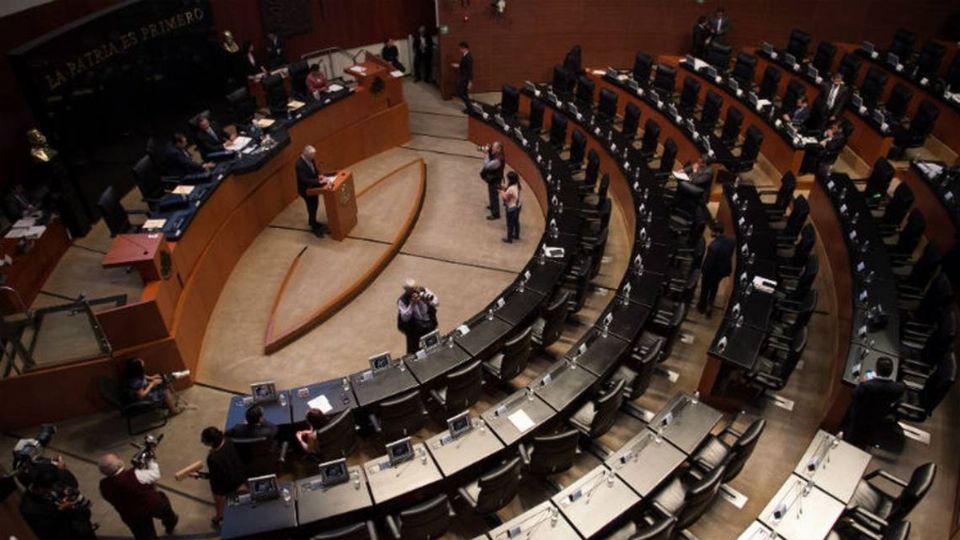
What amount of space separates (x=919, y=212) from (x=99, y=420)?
A: 37.1ft

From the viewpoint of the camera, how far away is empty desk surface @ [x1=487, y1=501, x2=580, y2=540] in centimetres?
555

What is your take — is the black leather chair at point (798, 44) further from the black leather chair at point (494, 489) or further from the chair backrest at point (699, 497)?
the black leather chair at point (494, 489)

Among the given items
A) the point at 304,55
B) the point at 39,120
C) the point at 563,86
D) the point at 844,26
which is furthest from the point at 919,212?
the point at 304,55

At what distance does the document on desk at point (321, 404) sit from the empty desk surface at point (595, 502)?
2.58m

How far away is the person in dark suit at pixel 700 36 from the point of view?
16.2m

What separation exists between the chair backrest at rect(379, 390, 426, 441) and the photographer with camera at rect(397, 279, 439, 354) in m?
1.03

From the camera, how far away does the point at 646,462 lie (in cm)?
619

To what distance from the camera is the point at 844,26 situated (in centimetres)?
1639

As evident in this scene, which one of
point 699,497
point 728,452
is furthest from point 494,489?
point 728,452

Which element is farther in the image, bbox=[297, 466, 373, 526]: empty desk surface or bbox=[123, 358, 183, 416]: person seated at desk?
bbox=[123, 358, 183, 416]: person seated at desk

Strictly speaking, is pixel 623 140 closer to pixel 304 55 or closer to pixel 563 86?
pixel 563 86

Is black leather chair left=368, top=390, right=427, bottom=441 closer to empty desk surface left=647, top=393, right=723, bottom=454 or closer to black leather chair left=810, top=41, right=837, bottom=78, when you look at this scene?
empty desk surface left=647, top=393, right=723, bottom=454

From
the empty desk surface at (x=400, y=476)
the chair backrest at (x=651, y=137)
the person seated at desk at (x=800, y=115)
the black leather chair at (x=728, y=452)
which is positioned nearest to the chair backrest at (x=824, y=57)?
the person seated at desk at (x=800, y=115)

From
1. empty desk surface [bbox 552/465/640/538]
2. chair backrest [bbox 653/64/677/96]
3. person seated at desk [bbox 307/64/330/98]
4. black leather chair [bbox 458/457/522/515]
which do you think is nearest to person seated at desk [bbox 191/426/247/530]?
black leather chair [bbox 458/457/522/515]
